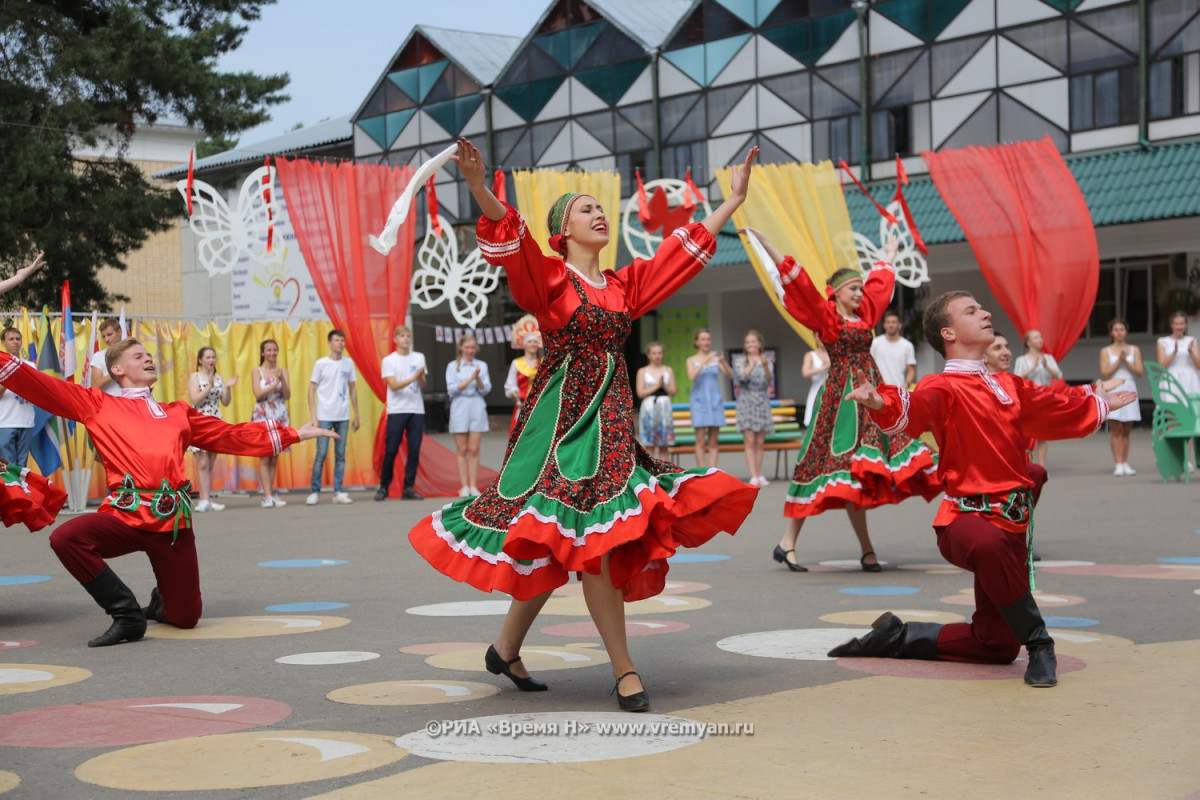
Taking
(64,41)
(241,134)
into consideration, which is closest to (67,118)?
(64,41)

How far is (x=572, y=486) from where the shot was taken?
4.61 metres

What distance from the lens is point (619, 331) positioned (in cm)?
495

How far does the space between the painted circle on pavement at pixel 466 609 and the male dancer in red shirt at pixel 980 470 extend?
1994mm

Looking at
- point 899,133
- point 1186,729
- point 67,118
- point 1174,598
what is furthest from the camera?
point 899,133

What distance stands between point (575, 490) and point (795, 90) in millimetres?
23761

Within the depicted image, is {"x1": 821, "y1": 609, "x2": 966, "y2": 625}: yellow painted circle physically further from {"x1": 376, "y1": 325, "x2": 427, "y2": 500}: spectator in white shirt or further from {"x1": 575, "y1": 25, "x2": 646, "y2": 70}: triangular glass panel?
{"x1": 575, "y1": 25, "x2": 646, "y2": 70}: triangular glass panel

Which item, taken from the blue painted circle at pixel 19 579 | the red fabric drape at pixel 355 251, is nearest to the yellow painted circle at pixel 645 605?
the blue painted circle at pixel 19 579

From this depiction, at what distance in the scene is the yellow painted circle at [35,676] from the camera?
5.04 m

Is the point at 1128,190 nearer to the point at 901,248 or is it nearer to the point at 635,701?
the point at 901,248

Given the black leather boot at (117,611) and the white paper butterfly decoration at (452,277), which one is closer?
the black leather boot at (117,611)

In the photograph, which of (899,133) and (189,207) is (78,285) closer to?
(189,207)

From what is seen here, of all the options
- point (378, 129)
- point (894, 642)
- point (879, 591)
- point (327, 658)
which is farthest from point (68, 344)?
point (378, 129)

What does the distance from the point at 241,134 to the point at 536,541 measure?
20081 millimetres

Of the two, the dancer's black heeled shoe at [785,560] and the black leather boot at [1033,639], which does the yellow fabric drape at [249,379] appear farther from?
the black leather boot at [1033,639]
